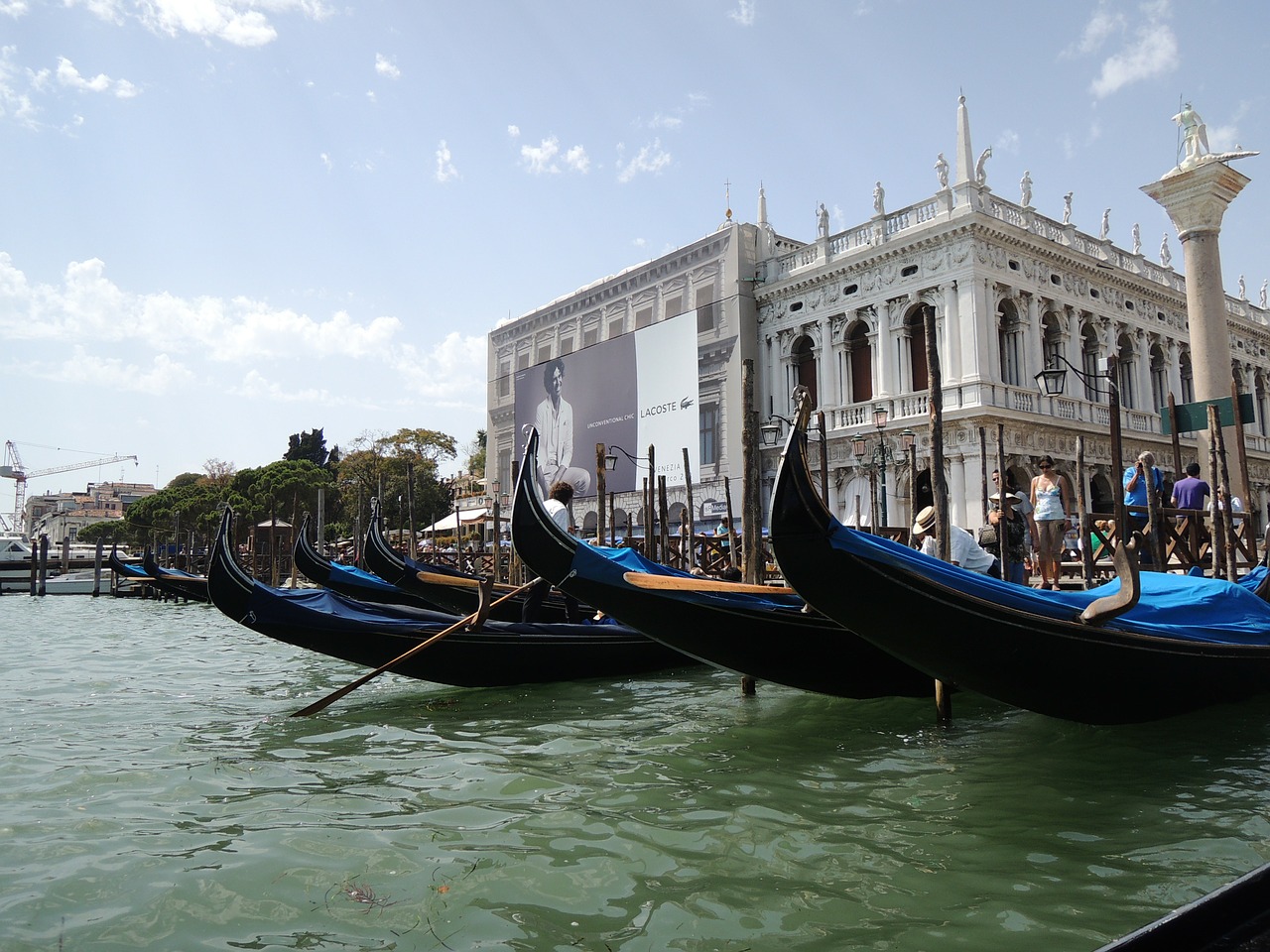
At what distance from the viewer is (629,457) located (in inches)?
725

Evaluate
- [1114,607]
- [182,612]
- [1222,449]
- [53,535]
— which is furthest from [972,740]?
[53,535]

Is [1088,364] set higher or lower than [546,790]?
higher

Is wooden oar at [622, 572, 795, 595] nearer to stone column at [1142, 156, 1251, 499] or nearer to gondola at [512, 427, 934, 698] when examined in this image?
gondola at [512, 427, 934, 698]

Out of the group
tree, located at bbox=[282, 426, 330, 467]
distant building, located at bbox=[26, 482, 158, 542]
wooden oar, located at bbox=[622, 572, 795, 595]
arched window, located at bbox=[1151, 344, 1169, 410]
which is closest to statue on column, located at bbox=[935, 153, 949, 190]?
arched window, located at bbox=[1151, 344, 1169, 410]

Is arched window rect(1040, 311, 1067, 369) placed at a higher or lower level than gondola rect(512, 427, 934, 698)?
higher

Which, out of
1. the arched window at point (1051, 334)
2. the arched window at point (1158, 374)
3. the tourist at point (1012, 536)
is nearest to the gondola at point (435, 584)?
the tourist at point (1012, 536)

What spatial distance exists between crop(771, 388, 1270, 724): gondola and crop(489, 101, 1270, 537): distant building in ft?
27.6

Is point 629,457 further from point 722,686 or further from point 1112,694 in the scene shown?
point 1112,694

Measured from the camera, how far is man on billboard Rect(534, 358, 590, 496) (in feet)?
66.7

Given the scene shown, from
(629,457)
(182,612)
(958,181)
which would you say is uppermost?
(958,181)

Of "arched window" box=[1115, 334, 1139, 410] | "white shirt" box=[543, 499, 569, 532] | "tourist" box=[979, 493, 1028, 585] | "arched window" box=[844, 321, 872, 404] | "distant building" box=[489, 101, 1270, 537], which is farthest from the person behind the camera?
"arched window" box=[1115, 334, 1139, 410]

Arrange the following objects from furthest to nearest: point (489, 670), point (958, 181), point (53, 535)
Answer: point (53, 535), point (958, 181), point (489, 670)

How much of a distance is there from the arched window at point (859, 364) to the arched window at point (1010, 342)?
7.17 ft

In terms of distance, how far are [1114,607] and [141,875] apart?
3318 mm
